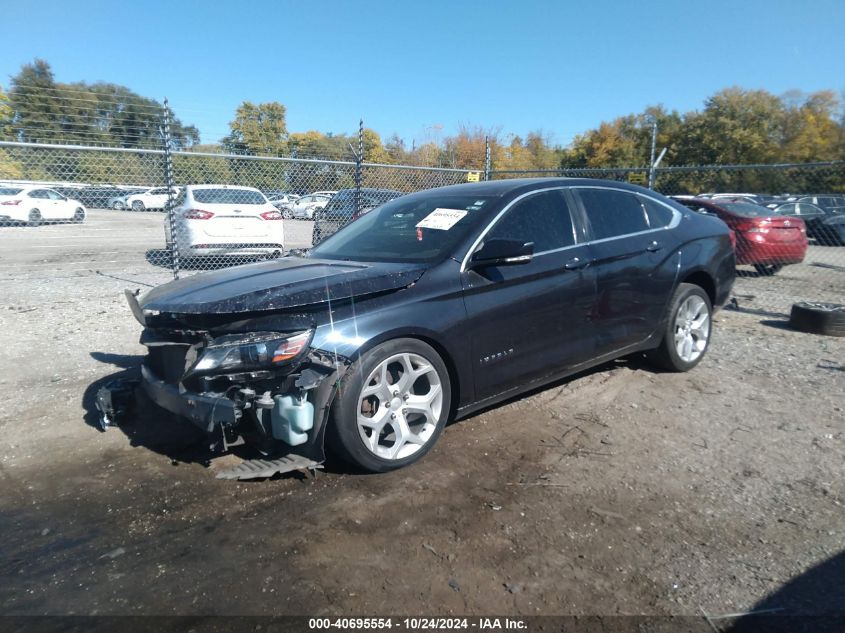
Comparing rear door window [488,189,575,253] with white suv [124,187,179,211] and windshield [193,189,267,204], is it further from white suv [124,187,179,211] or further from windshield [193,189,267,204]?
white suv [124,187,179,211]

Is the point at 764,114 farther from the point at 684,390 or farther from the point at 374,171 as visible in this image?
the point at 684,390

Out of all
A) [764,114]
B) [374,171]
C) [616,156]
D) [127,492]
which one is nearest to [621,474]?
[127,492]

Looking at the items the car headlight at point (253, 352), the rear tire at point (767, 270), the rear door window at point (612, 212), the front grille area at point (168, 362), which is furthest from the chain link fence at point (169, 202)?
the rear tire at point (767, 270)

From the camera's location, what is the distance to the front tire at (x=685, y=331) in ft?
16.6

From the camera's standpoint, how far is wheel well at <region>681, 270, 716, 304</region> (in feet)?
17.3

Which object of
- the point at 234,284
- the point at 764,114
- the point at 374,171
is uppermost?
the point at 764,114

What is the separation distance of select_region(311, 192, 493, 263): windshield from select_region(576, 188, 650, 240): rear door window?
3.04 ft

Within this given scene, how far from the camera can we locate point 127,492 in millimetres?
3369

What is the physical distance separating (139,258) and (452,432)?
10.7 m

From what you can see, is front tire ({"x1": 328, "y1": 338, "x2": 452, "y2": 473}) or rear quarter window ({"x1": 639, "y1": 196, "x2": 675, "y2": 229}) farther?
rear quarter window ({"x1": 639, "y1": 196, "x2": 675, "y2": 229})

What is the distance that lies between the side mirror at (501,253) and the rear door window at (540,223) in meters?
0.24

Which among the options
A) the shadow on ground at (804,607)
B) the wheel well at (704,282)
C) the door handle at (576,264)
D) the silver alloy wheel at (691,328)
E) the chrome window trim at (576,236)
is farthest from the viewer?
the wheel well at (704,282)

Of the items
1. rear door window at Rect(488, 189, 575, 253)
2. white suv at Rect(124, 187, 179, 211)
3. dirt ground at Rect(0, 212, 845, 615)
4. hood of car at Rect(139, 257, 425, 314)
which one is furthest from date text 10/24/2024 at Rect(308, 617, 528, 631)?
white suv at Rect(124, 187, 179, 211)

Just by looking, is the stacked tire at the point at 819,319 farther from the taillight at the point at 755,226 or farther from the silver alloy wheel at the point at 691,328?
the taillight at the point at 755,226
